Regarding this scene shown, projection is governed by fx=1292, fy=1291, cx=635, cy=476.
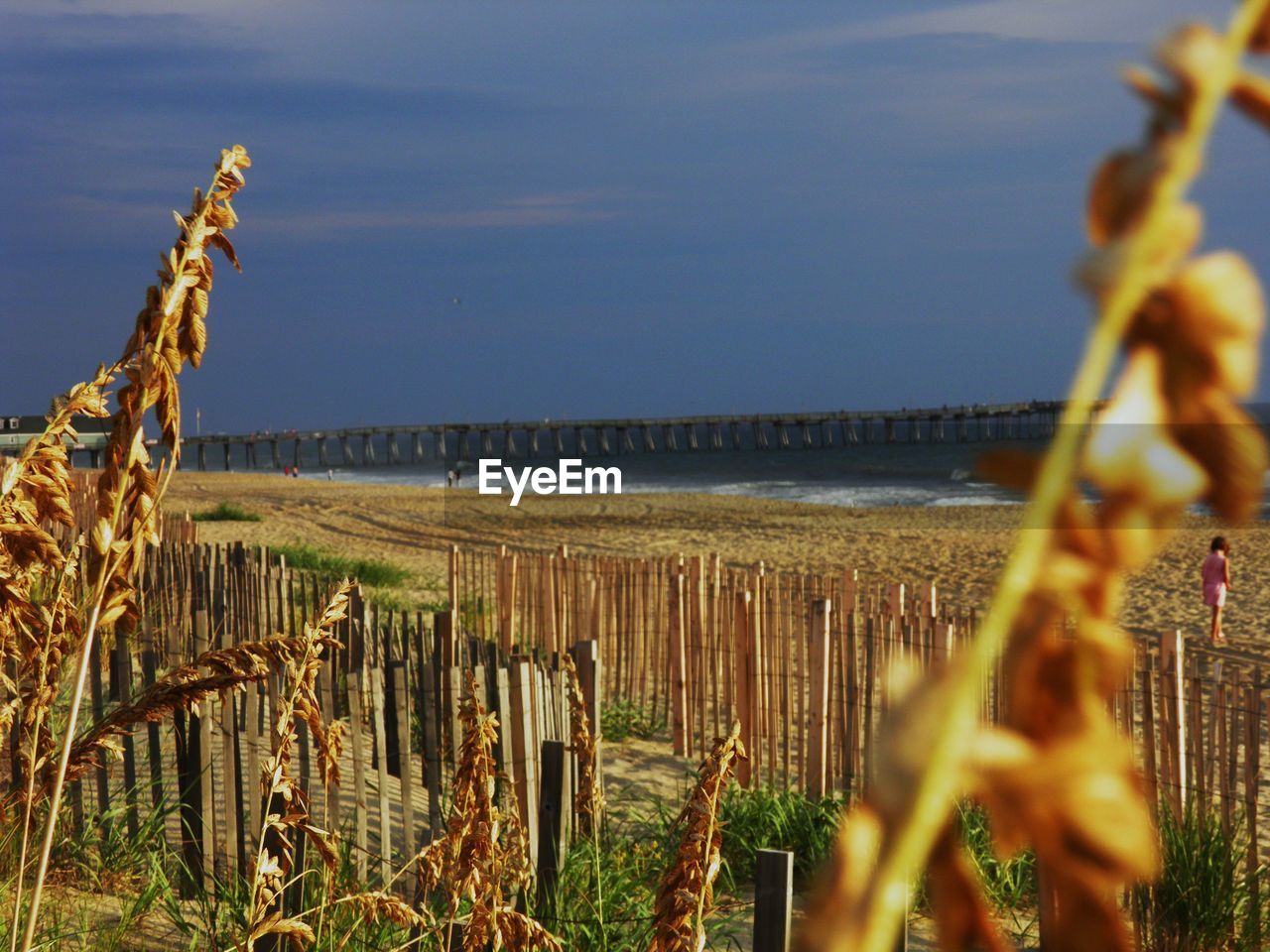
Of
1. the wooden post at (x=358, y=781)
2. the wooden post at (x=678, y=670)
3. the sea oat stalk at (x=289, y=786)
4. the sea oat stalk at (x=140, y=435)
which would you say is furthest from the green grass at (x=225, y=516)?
the sea oat stalk at (x=140, y=435)

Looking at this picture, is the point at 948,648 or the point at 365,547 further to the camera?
the point at 365,547

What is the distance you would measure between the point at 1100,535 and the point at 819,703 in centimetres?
712

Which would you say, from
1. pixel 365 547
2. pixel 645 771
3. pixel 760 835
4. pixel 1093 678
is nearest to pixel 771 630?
pixel 645 771

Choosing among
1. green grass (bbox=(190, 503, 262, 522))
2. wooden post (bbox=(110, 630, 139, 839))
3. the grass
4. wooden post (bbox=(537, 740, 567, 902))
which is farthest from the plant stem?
green grass (bbox=(190, 503, 262, 522))

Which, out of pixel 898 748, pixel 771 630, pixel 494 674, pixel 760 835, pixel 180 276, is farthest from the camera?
pixel 771 630

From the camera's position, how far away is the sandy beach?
18141 millimetres

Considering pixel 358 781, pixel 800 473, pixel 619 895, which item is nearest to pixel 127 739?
pixel 358 781

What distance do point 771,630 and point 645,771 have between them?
1185 millimetres

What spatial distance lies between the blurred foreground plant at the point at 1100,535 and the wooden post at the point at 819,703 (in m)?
6.94

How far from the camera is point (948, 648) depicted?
6.47m

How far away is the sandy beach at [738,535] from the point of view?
18141 millimetres

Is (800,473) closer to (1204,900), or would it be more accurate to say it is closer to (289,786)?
(1204,900)

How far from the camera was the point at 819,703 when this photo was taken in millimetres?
7172

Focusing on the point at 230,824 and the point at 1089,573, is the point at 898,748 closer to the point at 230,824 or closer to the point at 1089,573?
the point at 1089,573
